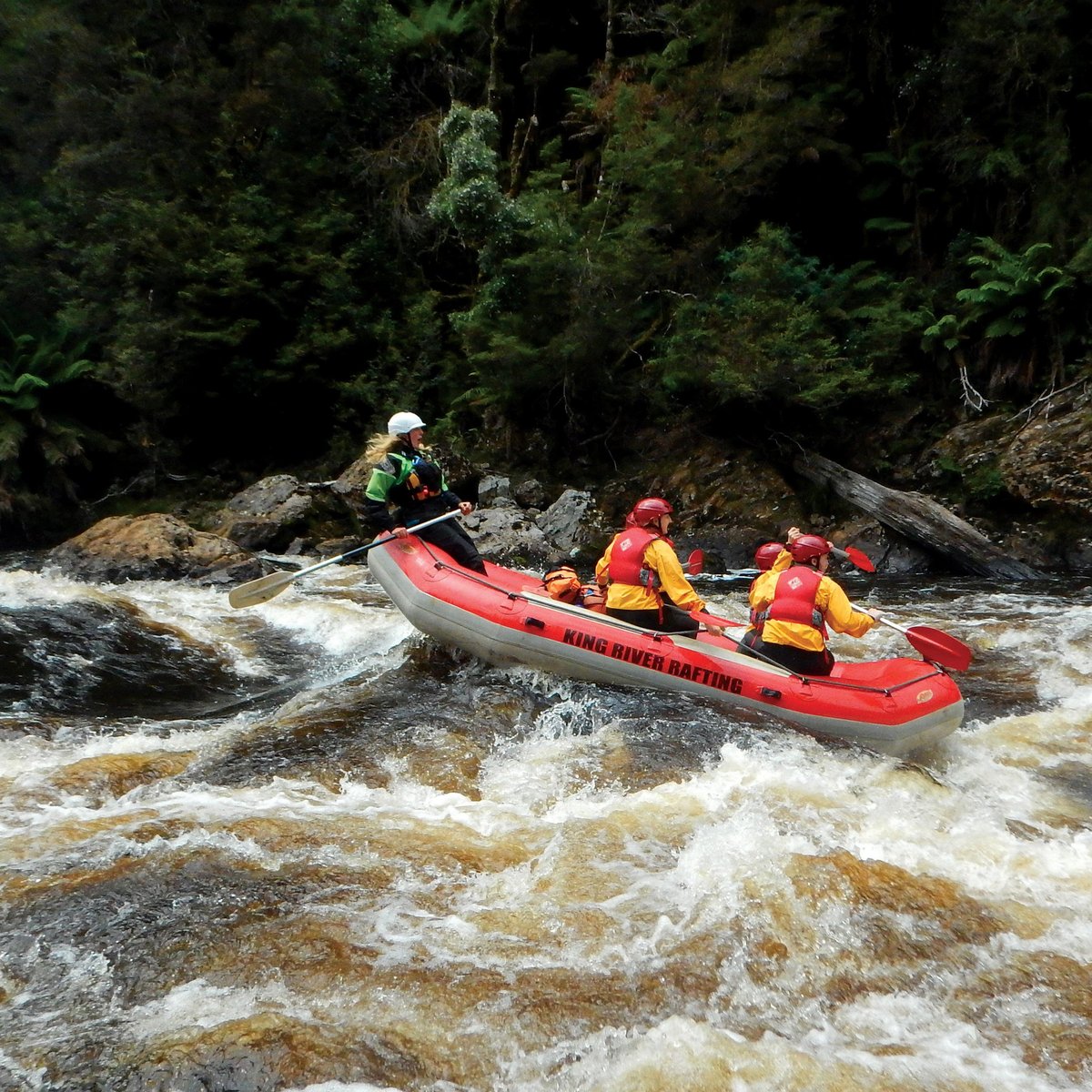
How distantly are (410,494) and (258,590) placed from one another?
1.35 meters

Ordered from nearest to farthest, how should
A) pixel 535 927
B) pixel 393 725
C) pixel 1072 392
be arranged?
1. pixel 535 927
2. pixel 393 725
3. pixel 1072 392

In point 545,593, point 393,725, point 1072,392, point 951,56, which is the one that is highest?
point 951,56

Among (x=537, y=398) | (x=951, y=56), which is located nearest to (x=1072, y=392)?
(x=951, y=56)

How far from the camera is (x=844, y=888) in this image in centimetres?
362

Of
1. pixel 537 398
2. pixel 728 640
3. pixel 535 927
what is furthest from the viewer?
pixel 537 398

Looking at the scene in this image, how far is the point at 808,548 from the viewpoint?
541 centimetres

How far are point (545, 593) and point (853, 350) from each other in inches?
295

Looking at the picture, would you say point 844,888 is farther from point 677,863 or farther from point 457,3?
point 457,3

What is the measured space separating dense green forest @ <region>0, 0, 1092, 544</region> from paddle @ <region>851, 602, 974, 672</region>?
625 cm

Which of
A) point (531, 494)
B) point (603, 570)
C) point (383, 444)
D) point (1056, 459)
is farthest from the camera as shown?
point (531, 494)

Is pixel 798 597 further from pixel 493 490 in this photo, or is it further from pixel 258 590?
pixel 493 490

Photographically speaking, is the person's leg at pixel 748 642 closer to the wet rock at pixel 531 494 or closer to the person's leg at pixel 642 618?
the person's leg at pixel 642 618

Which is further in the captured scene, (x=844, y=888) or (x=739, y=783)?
(x=739, y=783)

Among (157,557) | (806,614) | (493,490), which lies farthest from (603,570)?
(493,490)
